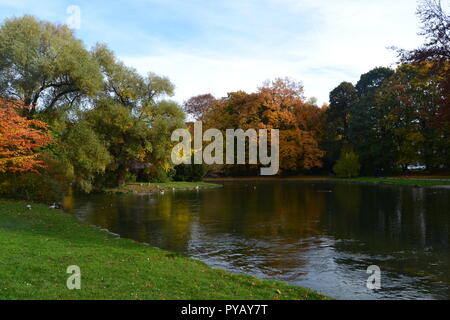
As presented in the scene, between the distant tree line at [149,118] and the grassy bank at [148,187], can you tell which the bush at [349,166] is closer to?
the distant tree line at [149,118]

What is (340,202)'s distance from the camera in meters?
22.0

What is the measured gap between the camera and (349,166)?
46.5 meters

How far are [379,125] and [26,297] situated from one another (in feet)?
158

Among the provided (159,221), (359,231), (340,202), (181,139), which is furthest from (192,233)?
(181,139)

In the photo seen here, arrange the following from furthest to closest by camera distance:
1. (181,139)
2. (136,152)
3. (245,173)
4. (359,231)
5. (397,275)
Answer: (245,173) < (181,139) < (136,152) < (359,231) < (397,275)

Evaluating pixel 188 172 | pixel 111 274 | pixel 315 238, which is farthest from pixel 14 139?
pixel 188 172

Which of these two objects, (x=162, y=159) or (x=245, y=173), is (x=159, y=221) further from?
(x=245, y=173)

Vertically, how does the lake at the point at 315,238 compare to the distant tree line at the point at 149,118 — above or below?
below

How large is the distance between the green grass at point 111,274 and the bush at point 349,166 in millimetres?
40128

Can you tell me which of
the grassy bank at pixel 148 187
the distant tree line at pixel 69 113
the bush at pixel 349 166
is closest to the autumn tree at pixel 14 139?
the distant tree line at pixel 69 113

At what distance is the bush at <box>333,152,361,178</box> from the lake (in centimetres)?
2505

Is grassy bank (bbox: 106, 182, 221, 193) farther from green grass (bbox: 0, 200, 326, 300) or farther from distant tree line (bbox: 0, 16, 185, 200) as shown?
green grass (bbox: 0, 200, 326, 300)

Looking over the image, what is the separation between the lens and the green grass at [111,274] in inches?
231
